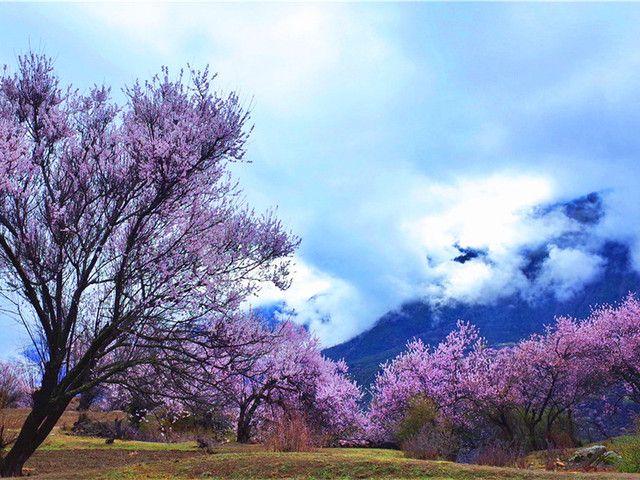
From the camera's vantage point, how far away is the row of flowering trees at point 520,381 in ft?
93.3

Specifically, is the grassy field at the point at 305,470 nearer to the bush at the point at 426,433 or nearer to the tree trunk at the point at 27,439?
the tree trunk at the point at 27,439

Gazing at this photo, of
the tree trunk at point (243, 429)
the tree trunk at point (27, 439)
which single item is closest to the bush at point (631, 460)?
the tree trunk at point (27, 439)

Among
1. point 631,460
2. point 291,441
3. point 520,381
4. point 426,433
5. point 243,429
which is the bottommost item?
point 631,460

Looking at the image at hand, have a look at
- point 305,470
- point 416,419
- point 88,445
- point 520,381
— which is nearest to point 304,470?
point 305,470

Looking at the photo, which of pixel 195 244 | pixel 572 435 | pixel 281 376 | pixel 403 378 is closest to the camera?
pixel 195 244

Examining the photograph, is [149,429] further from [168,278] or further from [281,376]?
[168,278]

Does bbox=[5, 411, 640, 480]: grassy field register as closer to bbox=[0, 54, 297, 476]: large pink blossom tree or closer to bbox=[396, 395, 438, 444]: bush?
bbox=[0, 54, 297, 476]: large pink blossom tree

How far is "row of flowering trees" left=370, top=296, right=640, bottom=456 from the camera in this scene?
28.4 m

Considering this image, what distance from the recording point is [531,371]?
29.5m

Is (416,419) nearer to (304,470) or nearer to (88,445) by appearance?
(88,445)

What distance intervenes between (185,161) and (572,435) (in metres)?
25.6

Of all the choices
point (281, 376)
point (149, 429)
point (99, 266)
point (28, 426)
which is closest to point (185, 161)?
point (99, 266)

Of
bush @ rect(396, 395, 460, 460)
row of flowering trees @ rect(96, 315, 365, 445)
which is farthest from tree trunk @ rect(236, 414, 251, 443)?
bush @ rect(396, 395, 460, 460)

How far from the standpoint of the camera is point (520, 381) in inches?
1139
